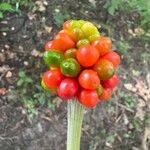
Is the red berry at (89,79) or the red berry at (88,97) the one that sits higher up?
the red berry at (89,79)

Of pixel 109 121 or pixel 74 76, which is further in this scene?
pixel 109 121

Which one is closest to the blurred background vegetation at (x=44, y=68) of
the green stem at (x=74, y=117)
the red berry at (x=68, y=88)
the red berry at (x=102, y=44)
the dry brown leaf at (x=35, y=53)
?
the dry brown leaf at (x=35, y=53)

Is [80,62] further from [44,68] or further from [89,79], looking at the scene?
[44,68]

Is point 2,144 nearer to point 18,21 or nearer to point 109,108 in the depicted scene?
point 109,108

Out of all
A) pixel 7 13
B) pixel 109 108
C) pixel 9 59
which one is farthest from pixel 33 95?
pixel 7 13

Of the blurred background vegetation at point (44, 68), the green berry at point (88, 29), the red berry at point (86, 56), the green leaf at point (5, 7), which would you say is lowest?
the blurred background vegetation at point (44, 68)

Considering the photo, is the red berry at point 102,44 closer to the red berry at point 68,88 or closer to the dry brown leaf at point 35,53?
the red berry at point 68,88

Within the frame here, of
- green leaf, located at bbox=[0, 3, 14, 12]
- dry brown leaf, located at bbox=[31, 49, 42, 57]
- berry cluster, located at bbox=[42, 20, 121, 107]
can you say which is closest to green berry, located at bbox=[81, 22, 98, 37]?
berry cluster, located at bbox=[42, 20, 121, 107]

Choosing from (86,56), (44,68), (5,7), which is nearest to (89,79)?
(86,56)
